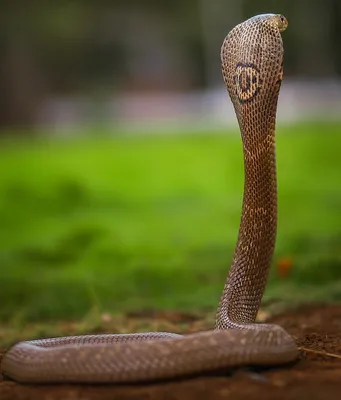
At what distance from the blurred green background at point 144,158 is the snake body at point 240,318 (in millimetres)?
1503

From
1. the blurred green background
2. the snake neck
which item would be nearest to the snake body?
the snake neck

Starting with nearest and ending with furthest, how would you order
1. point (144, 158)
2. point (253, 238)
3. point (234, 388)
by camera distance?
point (234, 388)
point (253, 238)
point (144, 158)

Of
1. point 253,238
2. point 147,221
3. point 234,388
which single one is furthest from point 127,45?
point 234,388

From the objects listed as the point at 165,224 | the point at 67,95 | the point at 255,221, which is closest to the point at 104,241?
the point at 165,224

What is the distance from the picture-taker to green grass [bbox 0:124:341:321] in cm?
548

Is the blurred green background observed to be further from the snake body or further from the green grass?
the snake body

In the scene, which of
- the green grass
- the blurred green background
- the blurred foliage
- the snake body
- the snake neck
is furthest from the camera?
the blurred foliage

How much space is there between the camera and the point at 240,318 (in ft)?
11.2

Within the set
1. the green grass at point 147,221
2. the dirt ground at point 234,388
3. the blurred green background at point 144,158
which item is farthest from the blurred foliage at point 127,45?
the dirt ground at point 234,388

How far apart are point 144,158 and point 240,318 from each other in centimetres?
849

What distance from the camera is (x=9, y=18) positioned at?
1852 cm

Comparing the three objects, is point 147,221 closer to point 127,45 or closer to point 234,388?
point 234,388

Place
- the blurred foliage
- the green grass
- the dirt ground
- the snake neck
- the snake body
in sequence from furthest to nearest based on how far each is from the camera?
the blurred foliage < the green grass < the snake neck < the snake body < the dirt ground

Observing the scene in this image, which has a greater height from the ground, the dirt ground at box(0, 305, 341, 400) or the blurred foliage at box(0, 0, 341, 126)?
the dirt ground at box(0, 305, 341, 400)
